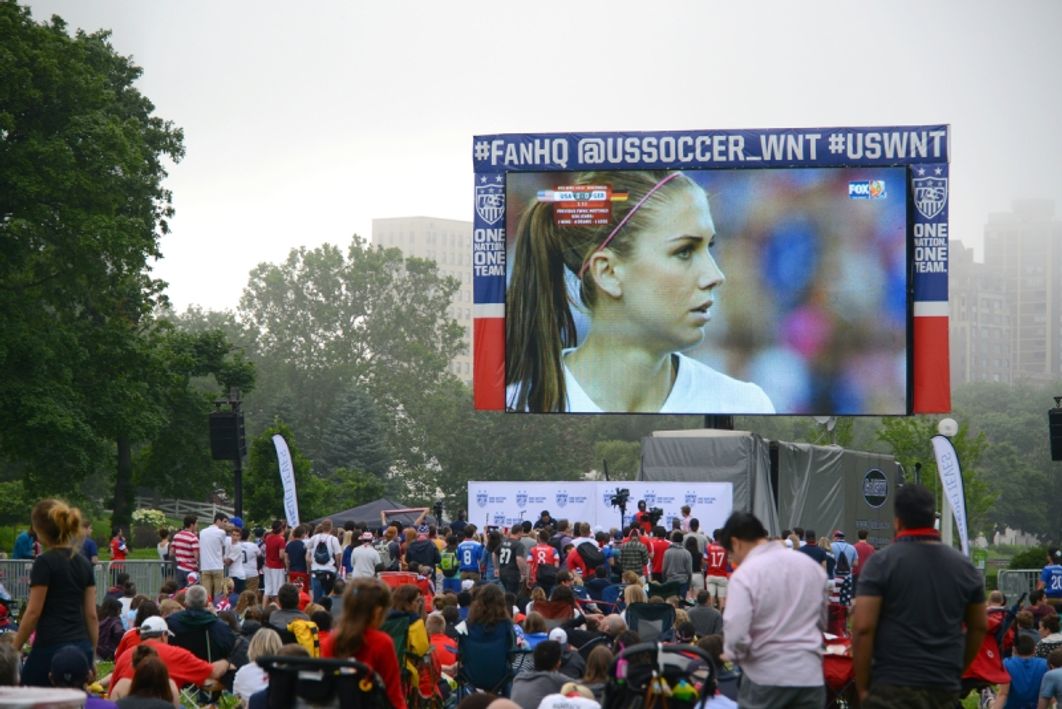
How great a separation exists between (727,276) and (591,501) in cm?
565

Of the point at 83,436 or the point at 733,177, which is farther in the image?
the point at 83,436

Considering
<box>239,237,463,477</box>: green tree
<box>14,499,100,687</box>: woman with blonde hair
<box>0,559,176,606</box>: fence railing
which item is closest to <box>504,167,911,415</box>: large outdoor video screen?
<box>0,559,176,606</box>: fence railing

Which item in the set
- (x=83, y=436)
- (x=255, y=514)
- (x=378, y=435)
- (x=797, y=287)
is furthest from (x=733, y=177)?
(x=378, y=435)

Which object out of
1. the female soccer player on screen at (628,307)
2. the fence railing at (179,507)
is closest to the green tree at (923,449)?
the female soccer player on screen at (628,307)

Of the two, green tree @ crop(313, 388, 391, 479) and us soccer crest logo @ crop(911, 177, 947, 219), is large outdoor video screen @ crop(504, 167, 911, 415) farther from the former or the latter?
green tree @ crop(313, 388, 391, 479)

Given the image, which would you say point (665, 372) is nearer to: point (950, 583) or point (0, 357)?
point (0, 357)

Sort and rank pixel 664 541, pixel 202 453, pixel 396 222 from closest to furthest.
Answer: pixel 664 541, pixel 202 453, pixel 396 222

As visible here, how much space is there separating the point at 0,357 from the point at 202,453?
1214cm

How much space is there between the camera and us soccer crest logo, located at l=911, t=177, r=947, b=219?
30.0 meters

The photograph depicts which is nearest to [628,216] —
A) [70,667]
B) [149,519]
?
[70,667]

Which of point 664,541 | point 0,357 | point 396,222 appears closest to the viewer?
point 664,541

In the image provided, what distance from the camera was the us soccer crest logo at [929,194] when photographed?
30.0 m

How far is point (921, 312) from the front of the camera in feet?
98.7

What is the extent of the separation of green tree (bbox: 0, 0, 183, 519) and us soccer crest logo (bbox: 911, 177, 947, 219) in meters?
17.1
